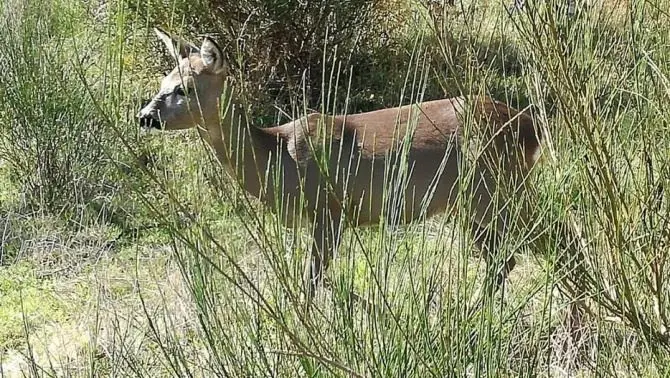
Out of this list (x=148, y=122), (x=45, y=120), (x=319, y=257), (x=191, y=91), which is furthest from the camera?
(x=45, y=120)

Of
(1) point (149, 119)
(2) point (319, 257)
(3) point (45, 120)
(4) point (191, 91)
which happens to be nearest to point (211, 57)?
(4) point (191, 91)

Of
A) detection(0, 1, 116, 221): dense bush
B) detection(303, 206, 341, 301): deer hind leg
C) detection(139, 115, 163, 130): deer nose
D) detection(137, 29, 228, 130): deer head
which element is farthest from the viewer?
detection(0, 1, 116, 221): dense bush

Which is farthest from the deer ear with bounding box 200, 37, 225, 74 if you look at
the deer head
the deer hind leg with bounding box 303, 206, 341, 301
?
the deer hind leg with bounding box 303, 206, 341, 301

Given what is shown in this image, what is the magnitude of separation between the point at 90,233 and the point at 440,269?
4.07 m

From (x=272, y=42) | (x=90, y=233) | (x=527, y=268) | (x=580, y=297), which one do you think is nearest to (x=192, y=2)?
(x=272, y=42)

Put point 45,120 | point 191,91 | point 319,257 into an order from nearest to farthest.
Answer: point 319,257, point 191,91, point 45,120

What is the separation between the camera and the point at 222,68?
468cm

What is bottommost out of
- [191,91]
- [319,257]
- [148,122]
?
[319,257]

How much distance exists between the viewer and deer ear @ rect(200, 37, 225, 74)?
4.66 m

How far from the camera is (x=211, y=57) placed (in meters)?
4.68

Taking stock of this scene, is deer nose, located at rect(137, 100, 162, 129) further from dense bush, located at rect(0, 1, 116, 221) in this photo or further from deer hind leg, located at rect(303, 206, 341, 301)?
dense bush, located at rect(0, 1, 116, 221)

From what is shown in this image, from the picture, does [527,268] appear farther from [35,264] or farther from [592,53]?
[35,264]

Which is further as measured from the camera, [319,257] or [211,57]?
[211,57]

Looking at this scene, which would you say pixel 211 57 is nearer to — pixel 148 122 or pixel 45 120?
pixel 148 122
